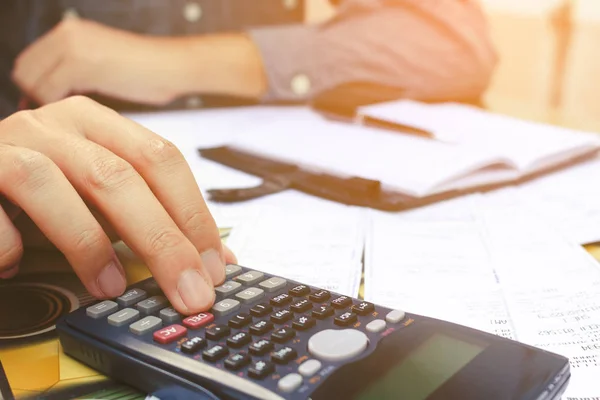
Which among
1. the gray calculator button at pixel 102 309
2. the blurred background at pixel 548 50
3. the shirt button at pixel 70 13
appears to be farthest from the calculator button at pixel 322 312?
the blurred background at pixel 548 50

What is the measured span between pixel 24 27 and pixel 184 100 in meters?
0.28

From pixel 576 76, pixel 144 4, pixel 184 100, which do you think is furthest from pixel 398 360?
pixel 576 76

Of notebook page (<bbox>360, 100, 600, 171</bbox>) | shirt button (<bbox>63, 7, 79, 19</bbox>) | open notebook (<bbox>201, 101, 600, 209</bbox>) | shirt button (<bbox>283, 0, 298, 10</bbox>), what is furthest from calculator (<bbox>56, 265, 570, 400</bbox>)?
shirt button (<bbox>283, 0, 298, 10</bbox>)

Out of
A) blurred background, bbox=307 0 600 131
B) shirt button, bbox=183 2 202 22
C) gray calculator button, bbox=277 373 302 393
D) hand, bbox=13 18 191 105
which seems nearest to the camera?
gray calculator button, bbox=277 373 302 393

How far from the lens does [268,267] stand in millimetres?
468

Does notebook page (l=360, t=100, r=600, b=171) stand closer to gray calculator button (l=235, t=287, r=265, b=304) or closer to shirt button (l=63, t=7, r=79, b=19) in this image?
gray calculator button (l=235, t=287, r=265, b=304)

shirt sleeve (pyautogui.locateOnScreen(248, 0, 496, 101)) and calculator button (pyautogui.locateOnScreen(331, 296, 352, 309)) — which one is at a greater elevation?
shirt sleeve (pyautogui.locateOnScreen(248, 0, 496, 101))

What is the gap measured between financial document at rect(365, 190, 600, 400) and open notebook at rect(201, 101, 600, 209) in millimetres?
32

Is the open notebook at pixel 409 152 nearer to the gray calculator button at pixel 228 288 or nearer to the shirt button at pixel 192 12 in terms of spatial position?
the gray calculator button at pixel 228 288

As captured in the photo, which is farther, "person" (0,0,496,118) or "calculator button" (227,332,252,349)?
"person" (0,0,496,118)

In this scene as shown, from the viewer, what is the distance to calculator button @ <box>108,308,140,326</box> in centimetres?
34

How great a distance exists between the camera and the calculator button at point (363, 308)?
13.6 inches

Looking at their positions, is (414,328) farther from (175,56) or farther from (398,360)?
(175,56)

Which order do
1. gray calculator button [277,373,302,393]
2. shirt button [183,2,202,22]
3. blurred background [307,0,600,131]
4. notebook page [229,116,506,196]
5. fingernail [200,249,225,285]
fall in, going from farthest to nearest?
blurred background [307,0,600,131], shirt button [183,2,202,22], notebook page [229,116,506,196], fingernail [200,249,225,285], gray calculator button [277,373,302,393]
